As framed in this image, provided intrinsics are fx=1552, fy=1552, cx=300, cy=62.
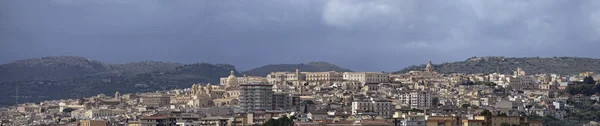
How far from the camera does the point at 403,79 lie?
157 m

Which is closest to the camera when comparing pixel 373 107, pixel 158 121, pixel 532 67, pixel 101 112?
pixel 158 121

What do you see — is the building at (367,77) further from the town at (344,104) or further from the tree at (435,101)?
the tree at (435,101)

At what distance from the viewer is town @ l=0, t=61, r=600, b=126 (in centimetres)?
9922

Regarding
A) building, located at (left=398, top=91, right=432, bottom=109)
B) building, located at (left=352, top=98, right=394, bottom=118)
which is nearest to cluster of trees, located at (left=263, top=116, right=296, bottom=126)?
building, located at (left=352, top=98, right=394, bottom=118)

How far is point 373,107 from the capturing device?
11475 cm

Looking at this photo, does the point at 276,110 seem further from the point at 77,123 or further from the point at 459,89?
the point at 459,89

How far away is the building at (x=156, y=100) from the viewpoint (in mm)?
142500

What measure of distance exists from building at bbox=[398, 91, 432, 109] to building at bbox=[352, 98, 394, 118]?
14.8 ft

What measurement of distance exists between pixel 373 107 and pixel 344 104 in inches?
487

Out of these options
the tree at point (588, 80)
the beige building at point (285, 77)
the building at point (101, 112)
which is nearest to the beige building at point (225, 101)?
the building at point (101, 112)

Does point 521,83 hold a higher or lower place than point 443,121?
higher

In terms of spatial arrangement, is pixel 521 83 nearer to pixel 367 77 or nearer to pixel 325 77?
pixel 367 77

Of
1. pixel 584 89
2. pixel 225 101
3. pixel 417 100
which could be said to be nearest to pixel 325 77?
pixel 225 101

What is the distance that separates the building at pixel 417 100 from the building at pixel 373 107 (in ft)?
14.8
